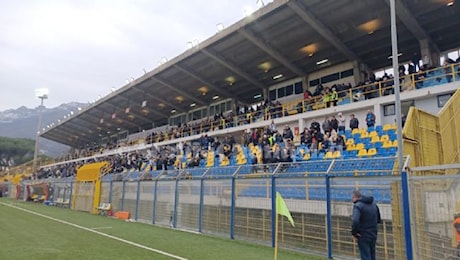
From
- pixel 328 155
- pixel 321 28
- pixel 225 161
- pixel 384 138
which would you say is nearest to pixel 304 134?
pixel 328 155

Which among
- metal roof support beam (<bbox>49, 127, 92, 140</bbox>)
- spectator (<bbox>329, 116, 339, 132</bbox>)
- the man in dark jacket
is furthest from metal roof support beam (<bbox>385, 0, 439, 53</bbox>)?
metal roof support beam (<bbox>49, 127, 92, 140</bbox>)

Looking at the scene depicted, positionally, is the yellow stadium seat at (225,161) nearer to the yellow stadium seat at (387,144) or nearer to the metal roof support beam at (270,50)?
the metal roof support beam at (270,50)

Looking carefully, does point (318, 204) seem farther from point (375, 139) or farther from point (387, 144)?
point (375, 139)

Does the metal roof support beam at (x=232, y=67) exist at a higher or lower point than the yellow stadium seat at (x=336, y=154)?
higher

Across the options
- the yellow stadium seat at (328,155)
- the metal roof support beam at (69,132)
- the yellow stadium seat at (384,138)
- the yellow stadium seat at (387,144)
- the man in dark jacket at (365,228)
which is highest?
the metal roof support beam at (69,132)

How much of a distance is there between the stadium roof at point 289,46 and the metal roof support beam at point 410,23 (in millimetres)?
51

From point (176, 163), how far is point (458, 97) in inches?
734

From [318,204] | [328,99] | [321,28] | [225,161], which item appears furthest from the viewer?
[328,99]

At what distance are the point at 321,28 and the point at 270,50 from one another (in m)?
4.37

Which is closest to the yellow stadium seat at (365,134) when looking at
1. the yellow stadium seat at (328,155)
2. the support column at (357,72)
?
the yellow stadium seat at (328,155)

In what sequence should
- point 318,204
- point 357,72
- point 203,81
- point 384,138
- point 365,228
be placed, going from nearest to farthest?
point 365,228
point 318,204
point 384,138
point 357,72
point 203,81

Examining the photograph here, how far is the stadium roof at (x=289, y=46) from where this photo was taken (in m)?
20.4

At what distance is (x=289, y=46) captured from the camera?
24922 millimetres

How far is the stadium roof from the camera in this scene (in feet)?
66.9
